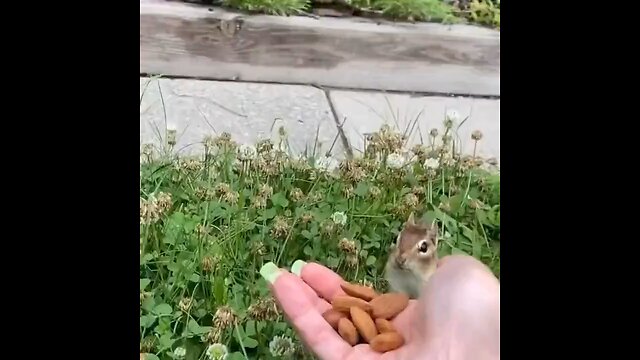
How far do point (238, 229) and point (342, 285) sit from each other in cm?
11

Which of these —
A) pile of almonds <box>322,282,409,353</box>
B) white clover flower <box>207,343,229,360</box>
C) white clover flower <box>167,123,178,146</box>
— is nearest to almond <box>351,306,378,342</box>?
pile of almonds <box>322,282,409,353</box>

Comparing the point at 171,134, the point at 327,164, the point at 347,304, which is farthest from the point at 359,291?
the point at 171,134

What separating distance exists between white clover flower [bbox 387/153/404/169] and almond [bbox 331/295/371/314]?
0.14 metres

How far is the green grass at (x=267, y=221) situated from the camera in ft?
2.72

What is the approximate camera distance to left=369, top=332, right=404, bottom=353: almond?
0.81 m

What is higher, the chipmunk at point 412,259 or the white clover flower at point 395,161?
the white clover flower at point 395,161

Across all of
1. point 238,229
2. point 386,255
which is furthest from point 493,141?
point 238,229

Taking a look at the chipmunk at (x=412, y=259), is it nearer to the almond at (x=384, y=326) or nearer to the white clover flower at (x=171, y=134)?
the almond at (x=384, y=326)

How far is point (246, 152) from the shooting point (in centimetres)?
86

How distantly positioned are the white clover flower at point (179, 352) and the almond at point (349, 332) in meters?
0.15

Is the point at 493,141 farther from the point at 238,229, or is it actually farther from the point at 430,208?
the point at 238,229

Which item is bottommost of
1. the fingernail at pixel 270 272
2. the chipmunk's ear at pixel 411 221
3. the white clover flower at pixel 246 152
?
the fingernail at pixel 270 272

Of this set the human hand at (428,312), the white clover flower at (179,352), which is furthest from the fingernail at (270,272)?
the white clover flower at (179,352)

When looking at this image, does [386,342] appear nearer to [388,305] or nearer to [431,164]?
[388,305]
